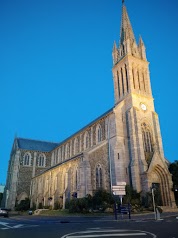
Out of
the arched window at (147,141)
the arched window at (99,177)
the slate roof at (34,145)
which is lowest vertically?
the arched window at (99,177)

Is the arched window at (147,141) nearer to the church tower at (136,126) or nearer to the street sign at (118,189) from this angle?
the church tower at (136,126)

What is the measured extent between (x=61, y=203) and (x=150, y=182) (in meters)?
16.9

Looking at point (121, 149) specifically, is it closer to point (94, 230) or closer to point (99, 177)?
point (99, 177)

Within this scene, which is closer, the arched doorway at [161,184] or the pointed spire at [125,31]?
the arched doorway at [161,184]

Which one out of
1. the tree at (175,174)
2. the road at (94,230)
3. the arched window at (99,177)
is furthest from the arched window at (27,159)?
the road at (94,230)

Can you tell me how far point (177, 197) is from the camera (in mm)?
32562

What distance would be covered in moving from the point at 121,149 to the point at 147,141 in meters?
5.63

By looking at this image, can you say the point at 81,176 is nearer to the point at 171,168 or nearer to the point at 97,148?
the point at 97,148

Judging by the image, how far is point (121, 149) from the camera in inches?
1284

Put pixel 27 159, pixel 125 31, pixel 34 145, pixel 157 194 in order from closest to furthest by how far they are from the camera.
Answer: pixel 157 194
pixel 125 31
pixel 27 159
pixel 34 145

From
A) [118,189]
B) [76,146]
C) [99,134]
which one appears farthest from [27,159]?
[118,189]

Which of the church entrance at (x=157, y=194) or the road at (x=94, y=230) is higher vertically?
the church entrance at (x=157, y=194)

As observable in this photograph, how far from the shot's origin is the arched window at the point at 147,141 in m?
33.7

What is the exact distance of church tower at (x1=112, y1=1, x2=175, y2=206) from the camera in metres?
30.9
